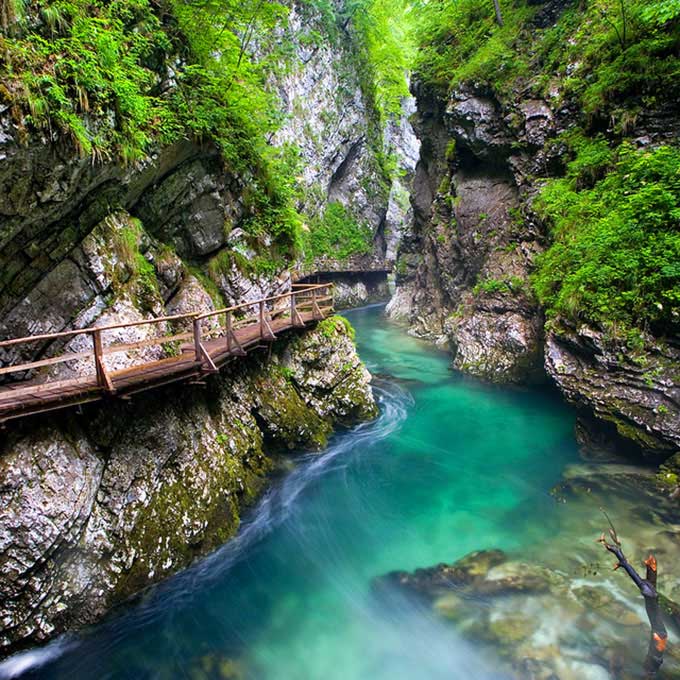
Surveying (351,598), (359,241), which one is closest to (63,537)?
(351,598)

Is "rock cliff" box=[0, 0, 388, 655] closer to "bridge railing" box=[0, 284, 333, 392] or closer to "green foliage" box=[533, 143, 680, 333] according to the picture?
"bridge railing" box=[0, 284, 333, 392]

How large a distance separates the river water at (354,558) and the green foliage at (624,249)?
4.23 m

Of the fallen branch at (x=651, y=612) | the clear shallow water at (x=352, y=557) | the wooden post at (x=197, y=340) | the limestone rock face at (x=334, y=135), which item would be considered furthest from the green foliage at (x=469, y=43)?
the fallen branch at (x=651, y=612)

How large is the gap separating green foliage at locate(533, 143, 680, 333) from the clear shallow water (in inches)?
166

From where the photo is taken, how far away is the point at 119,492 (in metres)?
6.57

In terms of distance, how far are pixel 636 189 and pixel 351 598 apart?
38.8 ft

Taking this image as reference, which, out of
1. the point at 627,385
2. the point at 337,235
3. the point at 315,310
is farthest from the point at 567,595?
the point at 337,235

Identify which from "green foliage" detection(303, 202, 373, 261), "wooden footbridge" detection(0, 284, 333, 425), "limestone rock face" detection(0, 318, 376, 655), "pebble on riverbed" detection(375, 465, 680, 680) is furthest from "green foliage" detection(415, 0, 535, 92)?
"pebble on riverbed" detection(375, 465, 680, 680)

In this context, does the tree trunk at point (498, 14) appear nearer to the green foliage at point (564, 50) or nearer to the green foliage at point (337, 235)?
the green foliage at point (564, 50)

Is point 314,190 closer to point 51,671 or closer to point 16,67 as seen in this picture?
point 16,67

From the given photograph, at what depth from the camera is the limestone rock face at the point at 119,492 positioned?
5.39 meters

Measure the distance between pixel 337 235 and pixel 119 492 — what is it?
1161 inches

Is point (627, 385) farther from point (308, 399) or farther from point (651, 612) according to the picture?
point (308, 399)

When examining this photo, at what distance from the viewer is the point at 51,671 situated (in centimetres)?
562
